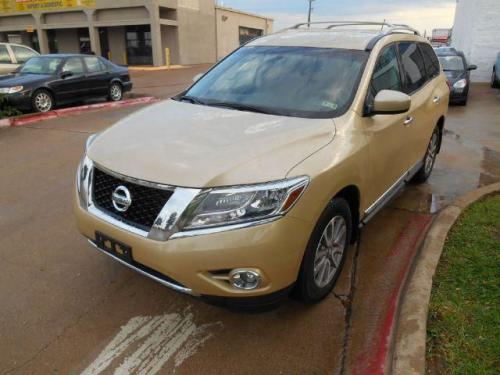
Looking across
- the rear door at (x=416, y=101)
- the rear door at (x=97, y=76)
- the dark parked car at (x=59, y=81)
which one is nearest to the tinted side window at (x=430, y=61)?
the rear door at (x=416, y=101)

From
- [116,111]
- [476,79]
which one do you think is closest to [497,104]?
[476,79]

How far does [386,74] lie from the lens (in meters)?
3.80

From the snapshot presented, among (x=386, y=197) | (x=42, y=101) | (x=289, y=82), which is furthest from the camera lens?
(x=42, y=101)

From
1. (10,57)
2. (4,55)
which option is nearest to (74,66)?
(10,57)

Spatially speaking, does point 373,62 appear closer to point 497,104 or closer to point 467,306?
point 467,306

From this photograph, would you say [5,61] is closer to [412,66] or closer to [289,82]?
[289,82]

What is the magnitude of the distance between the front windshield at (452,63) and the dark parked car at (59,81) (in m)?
9.90

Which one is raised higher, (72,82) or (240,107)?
(240,107)

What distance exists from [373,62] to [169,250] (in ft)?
7.59

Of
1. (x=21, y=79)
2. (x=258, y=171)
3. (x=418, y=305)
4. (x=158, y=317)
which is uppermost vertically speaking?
(x=258, y=171)

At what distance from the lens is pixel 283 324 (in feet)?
9.61

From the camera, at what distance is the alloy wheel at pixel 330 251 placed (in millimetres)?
2870

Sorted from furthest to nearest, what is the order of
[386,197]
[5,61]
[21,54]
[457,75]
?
[21,54] → [5,61] → [457,75] → [386,197]

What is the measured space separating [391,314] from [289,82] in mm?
1955
